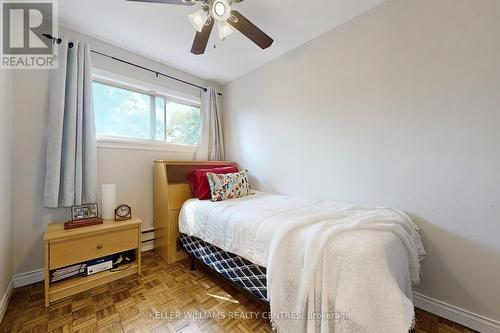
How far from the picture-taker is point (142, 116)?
251 centimetres

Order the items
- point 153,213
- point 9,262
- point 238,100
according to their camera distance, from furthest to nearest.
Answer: point 238,100 < point 153,213 < point 9,262

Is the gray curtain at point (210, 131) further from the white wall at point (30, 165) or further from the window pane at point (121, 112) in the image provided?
the white wall at point (30, 165)

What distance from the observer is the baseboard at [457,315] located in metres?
1.27

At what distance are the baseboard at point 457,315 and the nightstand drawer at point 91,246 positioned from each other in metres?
2.45

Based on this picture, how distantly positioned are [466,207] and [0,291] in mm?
3238

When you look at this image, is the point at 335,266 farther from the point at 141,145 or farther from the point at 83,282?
the point at 141,145

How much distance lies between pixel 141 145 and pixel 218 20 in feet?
5.48

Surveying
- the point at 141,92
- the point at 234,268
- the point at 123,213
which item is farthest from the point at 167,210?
the point at 141,92

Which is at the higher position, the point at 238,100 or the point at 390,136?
the point at 238,100

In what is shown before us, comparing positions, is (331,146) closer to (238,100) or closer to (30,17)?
(238,100)

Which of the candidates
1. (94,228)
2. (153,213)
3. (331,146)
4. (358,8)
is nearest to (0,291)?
(94,228)

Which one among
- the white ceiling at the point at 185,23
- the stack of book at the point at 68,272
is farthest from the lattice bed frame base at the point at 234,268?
the white ceiling at the point at 185,23

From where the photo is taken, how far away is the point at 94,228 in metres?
1.69

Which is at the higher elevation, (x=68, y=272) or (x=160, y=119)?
(x=160, y=119)
